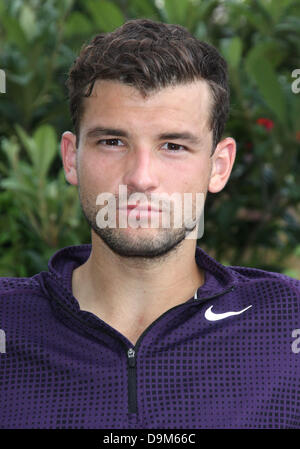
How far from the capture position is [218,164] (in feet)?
6.36

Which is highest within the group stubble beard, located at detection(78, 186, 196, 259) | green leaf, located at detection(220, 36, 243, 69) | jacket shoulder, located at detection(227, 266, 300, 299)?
green leaf, located at detection(220, 36, 243, 69)

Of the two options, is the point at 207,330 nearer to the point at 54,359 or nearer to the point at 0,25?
the point at 54,359

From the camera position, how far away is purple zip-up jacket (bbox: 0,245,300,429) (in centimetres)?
162

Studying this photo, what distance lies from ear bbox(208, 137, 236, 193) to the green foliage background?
1540 millimetres

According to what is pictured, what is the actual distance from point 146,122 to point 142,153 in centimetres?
8

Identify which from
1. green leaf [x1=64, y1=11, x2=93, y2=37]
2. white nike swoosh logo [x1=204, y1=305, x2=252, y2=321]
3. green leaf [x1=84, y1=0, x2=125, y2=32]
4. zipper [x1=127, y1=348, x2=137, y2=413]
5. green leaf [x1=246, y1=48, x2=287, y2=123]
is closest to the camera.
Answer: zipper [x1=127, y1=348, x2=137, y2=413]

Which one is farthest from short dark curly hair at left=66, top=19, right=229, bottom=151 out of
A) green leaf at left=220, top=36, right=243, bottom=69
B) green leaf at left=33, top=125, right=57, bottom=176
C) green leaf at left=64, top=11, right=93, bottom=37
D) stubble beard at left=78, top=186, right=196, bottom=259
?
green leaf at left=64, top=11, right=93, bottom=37

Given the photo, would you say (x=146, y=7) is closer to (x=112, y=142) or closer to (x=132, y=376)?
(x=112, y=142)

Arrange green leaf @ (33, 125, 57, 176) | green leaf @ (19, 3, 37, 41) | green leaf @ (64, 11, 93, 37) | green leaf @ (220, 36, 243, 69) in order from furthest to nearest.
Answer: green leaf @ (64, 11, 93, 37)
green leaf @ (19, 3, 37, 41)
green leaf @ (220, 36, 243, 69)
green leaf @ (33, 125, 57, 176)

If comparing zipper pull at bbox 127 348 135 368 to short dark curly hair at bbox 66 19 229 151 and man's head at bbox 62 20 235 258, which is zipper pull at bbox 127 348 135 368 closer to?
man's head at bbox 62 20 235 258

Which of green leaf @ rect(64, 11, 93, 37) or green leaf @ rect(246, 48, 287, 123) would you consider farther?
green leaf @ rect(64, 11, 93, 37)
